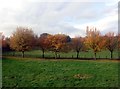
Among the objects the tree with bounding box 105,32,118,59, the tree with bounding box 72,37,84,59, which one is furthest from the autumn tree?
the tree with bounding box 105,32,118,59

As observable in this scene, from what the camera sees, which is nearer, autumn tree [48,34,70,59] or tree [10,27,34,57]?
tree [10,27,34,57]

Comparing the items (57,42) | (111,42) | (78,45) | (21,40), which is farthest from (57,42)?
(111,42)

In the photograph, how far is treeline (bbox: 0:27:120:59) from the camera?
194ft

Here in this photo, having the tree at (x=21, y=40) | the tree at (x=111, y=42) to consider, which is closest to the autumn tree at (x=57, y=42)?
the tree at (x=21, y=40)

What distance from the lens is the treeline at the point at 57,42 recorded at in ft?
194

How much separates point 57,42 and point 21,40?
11.1 metres

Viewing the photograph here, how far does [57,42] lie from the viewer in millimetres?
65375

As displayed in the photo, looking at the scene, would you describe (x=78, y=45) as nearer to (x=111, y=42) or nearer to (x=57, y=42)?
(x=57, y=42)

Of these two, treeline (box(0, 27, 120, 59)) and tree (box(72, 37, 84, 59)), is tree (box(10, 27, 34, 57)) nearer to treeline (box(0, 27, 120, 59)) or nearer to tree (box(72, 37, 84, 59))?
treeline (box(0, 27, 120, 59))

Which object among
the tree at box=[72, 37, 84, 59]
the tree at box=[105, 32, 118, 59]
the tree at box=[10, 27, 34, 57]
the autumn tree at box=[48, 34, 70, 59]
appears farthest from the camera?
the tree at box=[72, 37, 84, 59]

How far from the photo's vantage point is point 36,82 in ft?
73.2

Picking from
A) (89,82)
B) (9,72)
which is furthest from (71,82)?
(9,72)

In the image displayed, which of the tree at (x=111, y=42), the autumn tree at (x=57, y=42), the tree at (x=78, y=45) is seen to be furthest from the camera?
the tree at (x=78, y=45)

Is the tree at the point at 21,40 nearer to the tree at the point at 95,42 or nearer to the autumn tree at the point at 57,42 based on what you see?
the autumn tree at the point at 57,42
